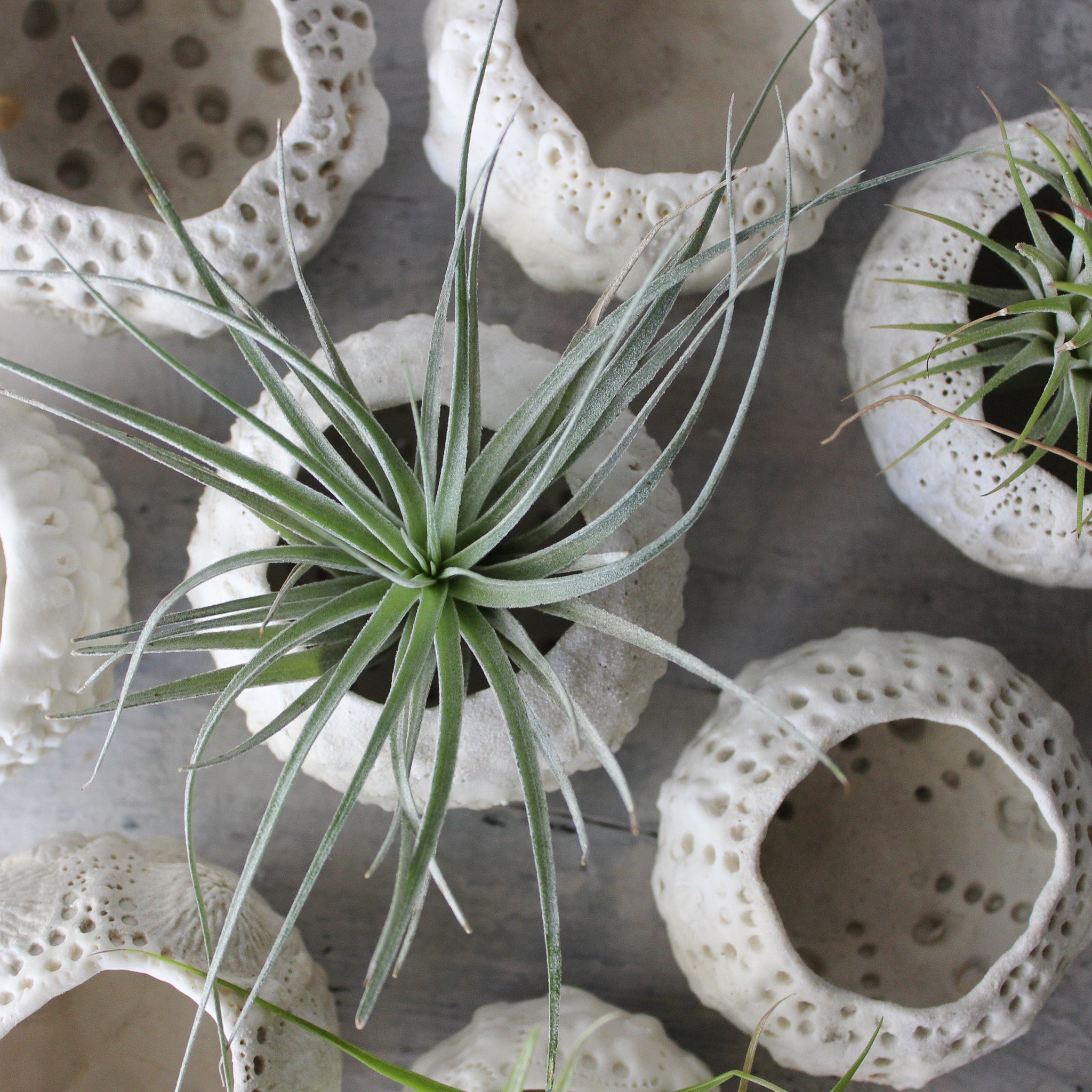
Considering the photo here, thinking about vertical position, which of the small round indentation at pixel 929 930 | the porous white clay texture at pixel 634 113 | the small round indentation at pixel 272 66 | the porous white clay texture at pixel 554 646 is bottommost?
the small round indentation at pixel 929 930

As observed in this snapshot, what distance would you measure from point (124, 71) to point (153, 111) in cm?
4

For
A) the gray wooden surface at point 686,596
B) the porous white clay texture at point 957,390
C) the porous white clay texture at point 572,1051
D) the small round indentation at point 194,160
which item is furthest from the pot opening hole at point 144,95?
the porous white clay texture at point 572,1051

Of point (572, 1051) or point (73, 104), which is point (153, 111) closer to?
point (73, 104)

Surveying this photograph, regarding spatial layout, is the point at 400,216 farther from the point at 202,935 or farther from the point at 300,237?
the point at 202,935

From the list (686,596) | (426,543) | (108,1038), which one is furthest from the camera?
(686,596)

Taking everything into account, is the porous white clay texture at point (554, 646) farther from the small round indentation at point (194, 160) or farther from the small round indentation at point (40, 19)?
the small round indentation at point (40, 19)

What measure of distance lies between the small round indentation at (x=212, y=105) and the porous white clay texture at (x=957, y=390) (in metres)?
0.56

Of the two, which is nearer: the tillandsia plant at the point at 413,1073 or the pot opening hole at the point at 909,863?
the tillandsia plant at the point at 413,1073

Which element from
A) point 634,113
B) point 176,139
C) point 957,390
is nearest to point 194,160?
point 176,139

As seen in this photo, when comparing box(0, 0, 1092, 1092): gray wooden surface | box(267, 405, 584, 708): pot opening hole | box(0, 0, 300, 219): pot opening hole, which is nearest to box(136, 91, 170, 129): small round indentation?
box(0, 0, 300, 219): pot opening hole

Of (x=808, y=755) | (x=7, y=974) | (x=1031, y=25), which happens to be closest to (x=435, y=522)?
(x=808, y=755)

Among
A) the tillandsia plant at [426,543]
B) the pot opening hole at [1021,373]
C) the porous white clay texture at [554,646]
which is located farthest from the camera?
the pot opening hole at [1021,373]

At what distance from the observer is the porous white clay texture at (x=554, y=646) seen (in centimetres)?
67

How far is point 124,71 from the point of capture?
0.90 metres
